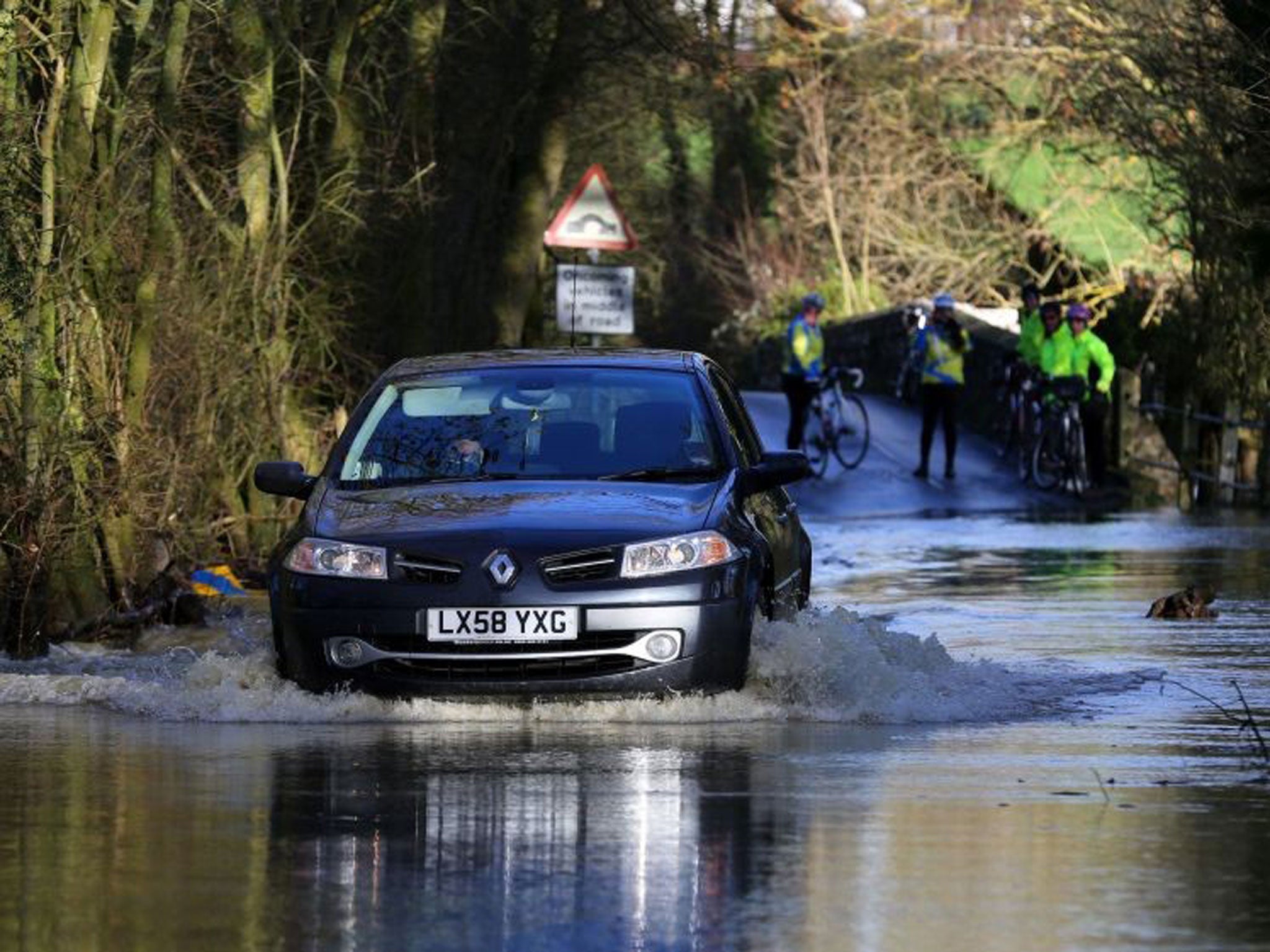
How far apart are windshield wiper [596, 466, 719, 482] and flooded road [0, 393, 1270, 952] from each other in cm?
70

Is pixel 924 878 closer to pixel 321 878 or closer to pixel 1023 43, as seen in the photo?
pixel 321 878

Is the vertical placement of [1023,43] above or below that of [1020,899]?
above

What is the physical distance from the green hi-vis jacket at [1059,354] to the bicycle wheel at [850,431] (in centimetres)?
222

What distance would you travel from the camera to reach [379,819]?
9.95 meters

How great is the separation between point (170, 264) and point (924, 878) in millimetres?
11738

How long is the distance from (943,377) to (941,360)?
1.02 ft

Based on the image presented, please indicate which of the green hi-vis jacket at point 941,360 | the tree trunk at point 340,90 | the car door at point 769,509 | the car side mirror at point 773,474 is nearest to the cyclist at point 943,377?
the green hi-vis jacket at point 941,360

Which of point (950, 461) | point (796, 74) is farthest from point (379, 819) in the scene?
point (796, 74)

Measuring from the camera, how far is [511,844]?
943 centimetres

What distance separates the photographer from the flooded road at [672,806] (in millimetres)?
8055

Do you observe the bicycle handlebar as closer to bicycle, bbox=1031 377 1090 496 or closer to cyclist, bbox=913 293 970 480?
cyclist, bbox=913 293 970 480

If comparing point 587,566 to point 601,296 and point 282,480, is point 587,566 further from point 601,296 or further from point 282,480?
point 601,296

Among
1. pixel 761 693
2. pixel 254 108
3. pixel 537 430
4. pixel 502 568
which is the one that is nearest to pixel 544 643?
pixel 502 568

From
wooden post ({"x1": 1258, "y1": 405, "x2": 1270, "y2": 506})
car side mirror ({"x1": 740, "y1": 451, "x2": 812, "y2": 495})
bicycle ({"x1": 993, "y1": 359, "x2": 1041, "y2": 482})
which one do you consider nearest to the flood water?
car side mirror ({"x1": 740, "y1": 451, "x2": 812, "y2": 495})
